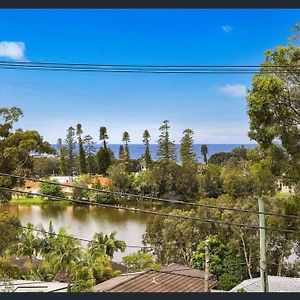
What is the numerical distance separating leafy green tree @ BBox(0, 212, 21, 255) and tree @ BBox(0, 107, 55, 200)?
3.53 feet

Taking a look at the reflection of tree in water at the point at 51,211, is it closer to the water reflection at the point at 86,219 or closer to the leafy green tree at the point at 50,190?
the water reflection at the point at 86,219

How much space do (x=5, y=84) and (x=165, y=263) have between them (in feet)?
15.9

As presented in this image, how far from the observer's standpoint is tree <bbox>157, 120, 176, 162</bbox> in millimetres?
9211

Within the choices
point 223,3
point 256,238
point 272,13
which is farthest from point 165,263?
point 223,3

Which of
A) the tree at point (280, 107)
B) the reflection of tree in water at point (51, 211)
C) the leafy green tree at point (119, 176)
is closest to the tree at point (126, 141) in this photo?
the leafy green tree at point (119, 176)

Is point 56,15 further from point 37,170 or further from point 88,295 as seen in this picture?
point 88,295

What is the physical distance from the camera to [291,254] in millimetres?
7316

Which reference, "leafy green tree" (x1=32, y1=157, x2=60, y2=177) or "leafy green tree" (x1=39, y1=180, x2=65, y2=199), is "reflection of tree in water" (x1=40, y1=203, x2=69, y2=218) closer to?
"leafy green tree" (x1=39, y1=180, x2=65, y2=199)

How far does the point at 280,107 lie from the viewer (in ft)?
14.2

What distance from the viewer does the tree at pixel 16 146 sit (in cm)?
719

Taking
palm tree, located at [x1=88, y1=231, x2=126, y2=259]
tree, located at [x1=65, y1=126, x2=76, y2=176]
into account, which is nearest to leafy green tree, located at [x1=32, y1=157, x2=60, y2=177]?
tree, located at [x1=65, y1=126, x2=76, y2=176]

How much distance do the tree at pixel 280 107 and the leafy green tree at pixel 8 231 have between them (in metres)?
5.11

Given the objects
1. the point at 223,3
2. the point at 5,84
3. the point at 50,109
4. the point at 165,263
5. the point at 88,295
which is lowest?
the point at 165,263

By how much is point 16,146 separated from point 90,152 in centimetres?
205
